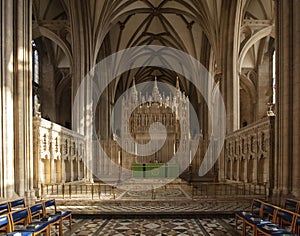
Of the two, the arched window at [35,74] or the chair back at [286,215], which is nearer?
the chair back at [286,215]

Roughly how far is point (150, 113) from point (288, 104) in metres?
15.5

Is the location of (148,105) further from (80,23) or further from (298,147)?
(298,147)

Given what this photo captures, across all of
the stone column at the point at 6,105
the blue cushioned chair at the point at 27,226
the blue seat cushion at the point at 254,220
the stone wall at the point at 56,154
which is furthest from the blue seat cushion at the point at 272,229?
the stone wall at the point at 56,154

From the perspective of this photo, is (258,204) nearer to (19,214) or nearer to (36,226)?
(36,226)

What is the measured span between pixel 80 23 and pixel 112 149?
8637 mm

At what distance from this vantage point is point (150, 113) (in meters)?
24.4

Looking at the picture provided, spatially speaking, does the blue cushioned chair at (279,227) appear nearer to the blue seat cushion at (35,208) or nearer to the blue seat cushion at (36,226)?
the blue seat cushion at (36,226)

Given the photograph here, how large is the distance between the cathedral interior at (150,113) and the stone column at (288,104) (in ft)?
0.11

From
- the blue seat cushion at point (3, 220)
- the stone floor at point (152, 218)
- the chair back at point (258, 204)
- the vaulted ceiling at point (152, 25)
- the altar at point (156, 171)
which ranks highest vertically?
the vaulted ceiling at point (152, 25)

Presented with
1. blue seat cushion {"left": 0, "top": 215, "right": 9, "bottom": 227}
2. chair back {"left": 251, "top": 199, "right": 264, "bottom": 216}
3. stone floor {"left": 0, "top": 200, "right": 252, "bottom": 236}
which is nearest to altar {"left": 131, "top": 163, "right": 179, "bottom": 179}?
stone floor {"left": 0, "top": 200, "right": 252, "bottom": 236}

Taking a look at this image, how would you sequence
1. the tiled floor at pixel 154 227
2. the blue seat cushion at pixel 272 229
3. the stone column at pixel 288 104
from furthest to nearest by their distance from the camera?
the stone column at pixel 288 104, the tiled floor at pixel 154 227, the blue seat cushion at pixel 272 229

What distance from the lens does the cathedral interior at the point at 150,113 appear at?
909 cm

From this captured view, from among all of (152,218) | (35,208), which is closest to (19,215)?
(35,208)

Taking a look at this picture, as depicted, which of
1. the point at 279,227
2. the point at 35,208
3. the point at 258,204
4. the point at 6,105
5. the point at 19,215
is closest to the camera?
the point at 279,227
